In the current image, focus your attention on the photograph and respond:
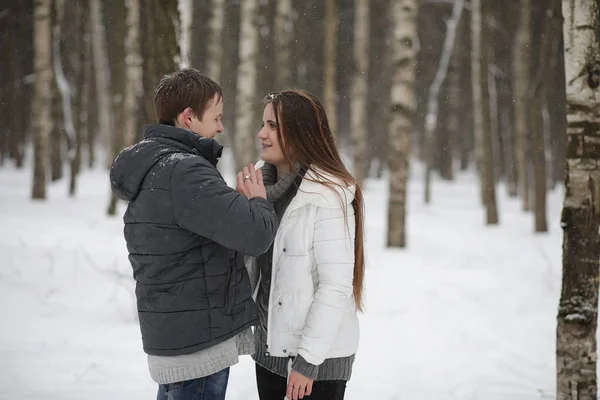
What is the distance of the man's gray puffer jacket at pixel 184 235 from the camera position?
210 cm

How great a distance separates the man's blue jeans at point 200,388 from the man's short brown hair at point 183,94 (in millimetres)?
1047

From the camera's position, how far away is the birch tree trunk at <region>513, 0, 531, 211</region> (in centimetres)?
1369

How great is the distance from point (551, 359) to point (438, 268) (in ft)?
10.8

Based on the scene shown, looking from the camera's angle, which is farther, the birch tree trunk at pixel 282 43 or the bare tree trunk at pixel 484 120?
the birch tree trunk at pixel 282 43

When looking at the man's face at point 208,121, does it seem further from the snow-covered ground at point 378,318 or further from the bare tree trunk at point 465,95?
the bare tree trunk at point 465,95

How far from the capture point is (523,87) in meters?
15.0

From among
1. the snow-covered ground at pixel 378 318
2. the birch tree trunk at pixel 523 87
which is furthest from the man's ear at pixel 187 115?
the birch tree trunk at pixel 523 87

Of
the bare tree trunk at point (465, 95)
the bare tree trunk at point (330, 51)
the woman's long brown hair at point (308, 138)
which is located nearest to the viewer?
the woman's long brown hair at point (308, 138)

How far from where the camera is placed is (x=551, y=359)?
17.4 ft

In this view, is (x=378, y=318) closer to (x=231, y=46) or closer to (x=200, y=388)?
(x=200, y=388)

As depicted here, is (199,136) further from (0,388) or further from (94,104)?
(94,104)

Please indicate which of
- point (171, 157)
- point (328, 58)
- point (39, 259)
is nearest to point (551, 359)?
point (171, 157)

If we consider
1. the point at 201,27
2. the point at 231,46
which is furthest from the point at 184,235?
the point at 231,46

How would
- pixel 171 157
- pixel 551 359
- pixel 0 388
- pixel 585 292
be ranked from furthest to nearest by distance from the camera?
pixel 551 359, pixel 0 388, pixel 585 292, pixel 171 157
